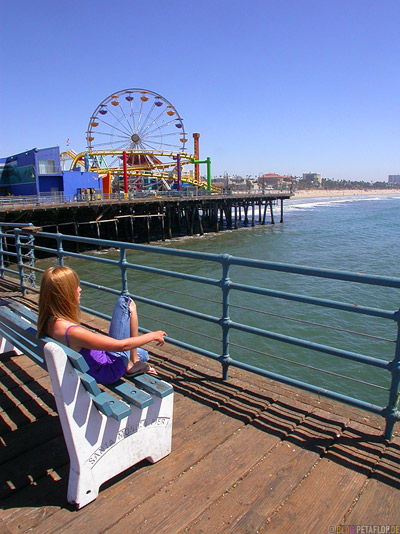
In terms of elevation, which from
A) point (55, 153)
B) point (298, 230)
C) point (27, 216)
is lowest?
point (298, 230)

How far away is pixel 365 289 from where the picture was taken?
Result: 15.4 meters

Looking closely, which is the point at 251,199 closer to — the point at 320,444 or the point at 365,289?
the point at 365,289

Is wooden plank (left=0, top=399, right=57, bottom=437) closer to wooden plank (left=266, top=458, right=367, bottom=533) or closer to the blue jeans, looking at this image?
the blue jeans

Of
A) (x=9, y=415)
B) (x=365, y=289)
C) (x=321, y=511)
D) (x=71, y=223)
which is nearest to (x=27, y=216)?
(x=71, y=223)

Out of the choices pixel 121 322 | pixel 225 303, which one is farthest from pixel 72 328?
pixel 225 303

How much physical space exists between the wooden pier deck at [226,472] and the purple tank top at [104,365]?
554 mm

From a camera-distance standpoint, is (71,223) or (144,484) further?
(71,223)

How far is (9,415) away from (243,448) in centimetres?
171

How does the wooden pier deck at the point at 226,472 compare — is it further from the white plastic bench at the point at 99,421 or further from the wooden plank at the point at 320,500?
the white plastic bench at the point at 99,421

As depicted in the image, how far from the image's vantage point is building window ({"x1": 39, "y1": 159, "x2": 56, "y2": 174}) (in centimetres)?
3412

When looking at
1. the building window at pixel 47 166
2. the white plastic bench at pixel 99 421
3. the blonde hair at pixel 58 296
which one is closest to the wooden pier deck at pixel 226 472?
the white plastic bench at pixel 99 421

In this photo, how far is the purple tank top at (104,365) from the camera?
93.0 inches

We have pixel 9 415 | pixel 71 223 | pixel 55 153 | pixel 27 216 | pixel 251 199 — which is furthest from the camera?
pixel 251 199

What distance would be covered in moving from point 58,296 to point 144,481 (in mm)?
1139
